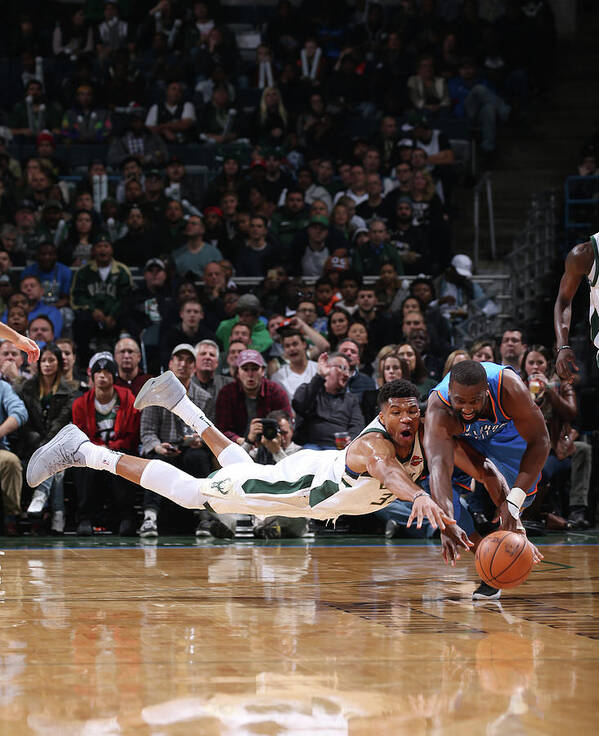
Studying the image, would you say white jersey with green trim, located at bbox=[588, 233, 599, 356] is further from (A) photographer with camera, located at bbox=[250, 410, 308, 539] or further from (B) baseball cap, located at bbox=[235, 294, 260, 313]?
(B) baseball cap, located at bbox=[235, 294, 260, 313]

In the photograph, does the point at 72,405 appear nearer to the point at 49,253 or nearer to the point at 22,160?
the point at 49,253

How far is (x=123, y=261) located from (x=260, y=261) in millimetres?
1470

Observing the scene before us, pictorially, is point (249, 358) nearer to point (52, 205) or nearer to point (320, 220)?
point (320, 220)

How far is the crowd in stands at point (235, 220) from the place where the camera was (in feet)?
28.3

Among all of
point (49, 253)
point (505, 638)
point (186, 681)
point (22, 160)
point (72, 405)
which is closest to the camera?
point (186, 681)

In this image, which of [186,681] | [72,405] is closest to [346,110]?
[72,405]

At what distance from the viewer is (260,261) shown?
11336 millimetres

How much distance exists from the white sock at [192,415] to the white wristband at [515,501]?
192 centimetres

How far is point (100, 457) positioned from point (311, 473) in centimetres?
120

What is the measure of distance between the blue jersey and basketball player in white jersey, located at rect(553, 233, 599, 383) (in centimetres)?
44

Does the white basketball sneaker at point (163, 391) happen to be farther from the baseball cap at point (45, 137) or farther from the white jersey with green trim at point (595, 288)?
the baseball cap at point (45, 137)

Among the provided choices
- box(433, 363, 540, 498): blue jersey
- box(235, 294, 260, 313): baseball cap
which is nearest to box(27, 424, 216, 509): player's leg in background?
box(433, 363, 540, 498): blue jersey

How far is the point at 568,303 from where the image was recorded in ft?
19.2

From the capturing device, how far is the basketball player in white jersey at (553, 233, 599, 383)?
18.6ft
